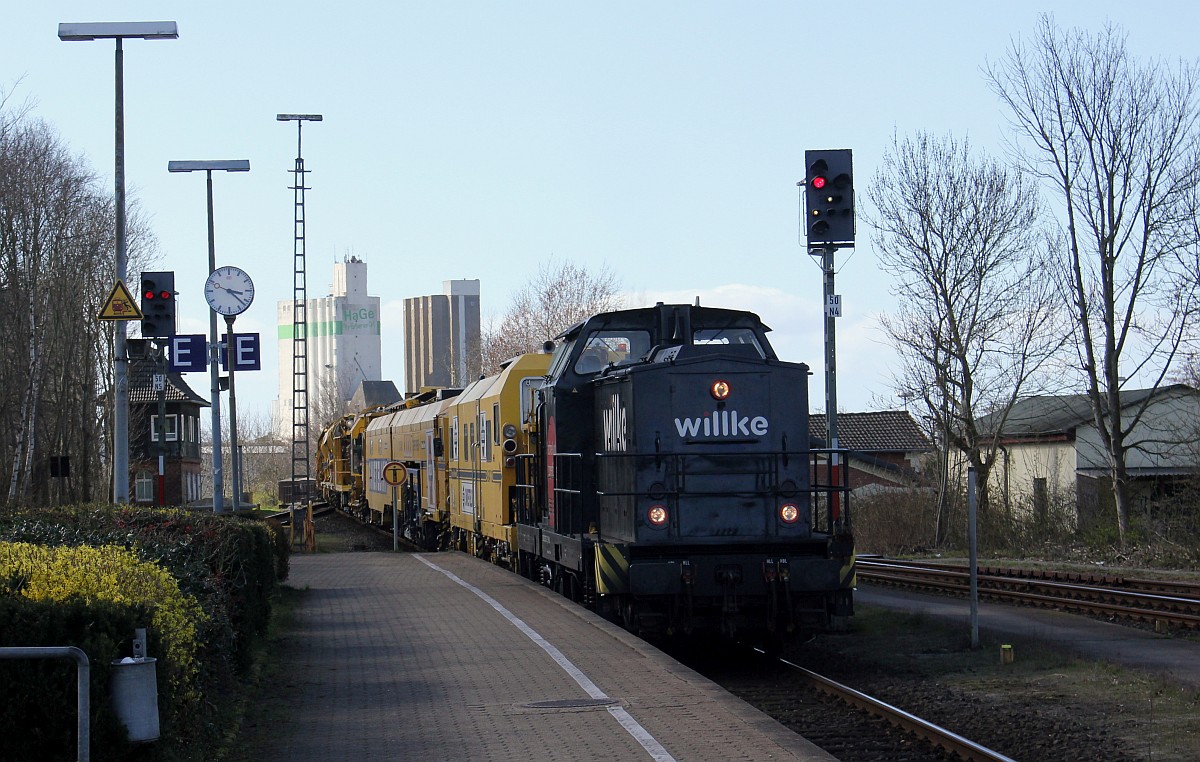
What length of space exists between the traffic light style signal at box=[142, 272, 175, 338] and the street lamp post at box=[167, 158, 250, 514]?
479cm

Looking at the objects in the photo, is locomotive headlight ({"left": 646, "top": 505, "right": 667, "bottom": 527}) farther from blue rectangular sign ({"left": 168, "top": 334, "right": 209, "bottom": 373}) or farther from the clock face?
blue rectangular sign ({"left": 168, "top": 334, "right": 209, "bottom": 373})

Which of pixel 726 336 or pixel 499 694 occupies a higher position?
pixel 726 336

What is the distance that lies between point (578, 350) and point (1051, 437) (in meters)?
29.4

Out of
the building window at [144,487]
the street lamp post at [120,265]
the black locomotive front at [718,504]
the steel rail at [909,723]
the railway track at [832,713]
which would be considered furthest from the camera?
the building window at [144,487]

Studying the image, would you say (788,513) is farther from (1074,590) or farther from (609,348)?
(1074,590)

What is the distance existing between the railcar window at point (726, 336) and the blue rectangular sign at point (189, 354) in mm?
11935

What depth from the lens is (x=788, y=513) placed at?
38.7 ft

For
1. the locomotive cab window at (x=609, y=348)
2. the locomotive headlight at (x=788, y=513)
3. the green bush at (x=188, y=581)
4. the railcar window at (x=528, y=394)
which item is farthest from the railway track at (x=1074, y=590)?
the green bush at (x=188, y=581)


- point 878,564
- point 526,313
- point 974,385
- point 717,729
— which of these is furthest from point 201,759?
point 526,313

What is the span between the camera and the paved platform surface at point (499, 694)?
25.2 feet

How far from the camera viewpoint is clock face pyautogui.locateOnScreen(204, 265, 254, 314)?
70.1 ft

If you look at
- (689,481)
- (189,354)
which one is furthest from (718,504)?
(189,354)

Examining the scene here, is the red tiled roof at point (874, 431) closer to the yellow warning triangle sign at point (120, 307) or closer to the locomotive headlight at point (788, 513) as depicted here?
the yellow warning triangle sign at point (120, 307)

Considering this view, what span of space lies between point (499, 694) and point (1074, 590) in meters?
11.5
